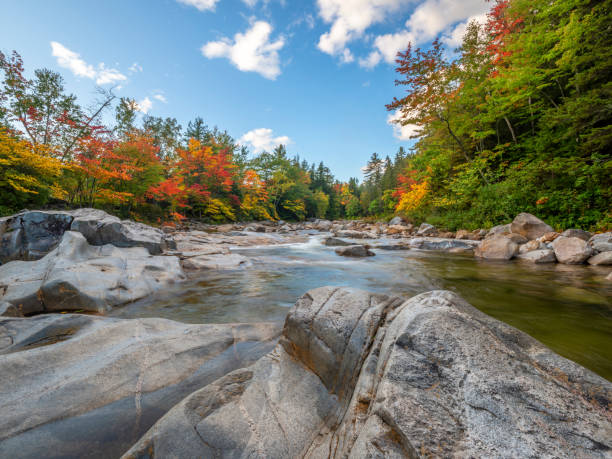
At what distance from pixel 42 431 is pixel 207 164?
20.8 m

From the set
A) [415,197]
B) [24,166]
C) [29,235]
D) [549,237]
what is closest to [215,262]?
[29,235]

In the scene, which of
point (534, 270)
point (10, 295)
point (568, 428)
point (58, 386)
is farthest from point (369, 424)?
point (534, 270)

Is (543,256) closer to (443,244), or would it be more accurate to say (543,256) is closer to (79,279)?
(443,244)

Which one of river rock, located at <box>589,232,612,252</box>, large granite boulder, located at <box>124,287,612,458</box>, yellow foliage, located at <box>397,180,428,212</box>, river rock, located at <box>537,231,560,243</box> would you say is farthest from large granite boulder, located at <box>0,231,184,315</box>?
yellow foliage, located at <box>397,180,428,212</box>

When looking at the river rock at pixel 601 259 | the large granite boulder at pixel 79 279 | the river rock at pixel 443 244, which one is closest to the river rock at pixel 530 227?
the river rock at pixel 443 244

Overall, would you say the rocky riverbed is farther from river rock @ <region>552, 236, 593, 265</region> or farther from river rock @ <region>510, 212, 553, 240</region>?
river rock @ <region>510, 212, 553, 240</region>

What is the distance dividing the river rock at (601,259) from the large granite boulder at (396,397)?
7103 millimetres

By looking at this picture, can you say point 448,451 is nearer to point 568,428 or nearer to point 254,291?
point 568,428

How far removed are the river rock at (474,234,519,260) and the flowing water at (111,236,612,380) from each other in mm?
552

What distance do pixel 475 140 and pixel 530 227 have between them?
27.5 feet

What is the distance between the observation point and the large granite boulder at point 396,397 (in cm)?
83

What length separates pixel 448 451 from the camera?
2.61 ft

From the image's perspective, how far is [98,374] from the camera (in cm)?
167

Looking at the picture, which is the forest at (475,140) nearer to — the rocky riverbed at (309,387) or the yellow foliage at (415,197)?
the yellow foliage at (415,197)
